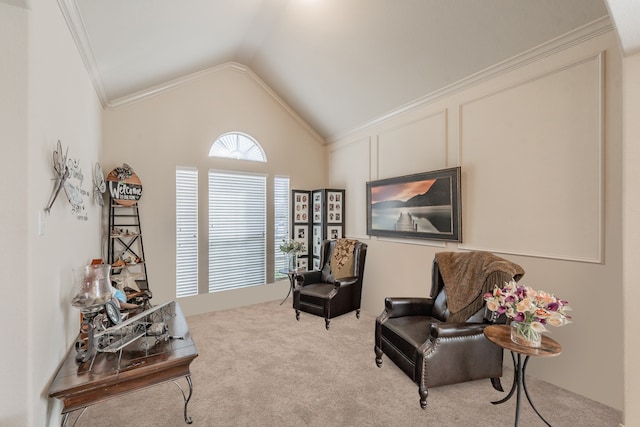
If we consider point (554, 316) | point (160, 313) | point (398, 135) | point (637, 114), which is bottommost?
point (160, 313)

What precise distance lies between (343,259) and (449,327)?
7.05 ft

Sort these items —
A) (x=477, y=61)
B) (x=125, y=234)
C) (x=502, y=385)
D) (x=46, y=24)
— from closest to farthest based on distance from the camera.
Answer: (x=46, y=24) → (x=502, y=385) → (x=477, y=61) → (x=125, y=234)

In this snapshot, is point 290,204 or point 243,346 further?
point 290,204

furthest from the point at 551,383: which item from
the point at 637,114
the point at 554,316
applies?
the point at 637,114

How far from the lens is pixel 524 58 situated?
2715mm

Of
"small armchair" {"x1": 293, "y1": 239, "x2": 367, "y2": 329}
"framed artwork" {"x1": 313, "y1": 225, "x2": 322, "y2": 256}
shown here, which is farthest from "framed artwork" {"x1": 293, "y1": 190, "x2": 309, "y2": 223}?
"small armchair" {"x1": 293, "y1": 239, "x2": 367, "y2": 329}

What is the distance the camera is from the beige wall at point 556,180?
2.25 metres

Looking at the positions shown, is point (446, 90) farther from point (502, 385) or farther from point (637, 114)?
point (502, 385)

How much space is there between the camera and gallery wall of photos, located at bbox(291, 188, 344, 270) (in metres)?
4.98

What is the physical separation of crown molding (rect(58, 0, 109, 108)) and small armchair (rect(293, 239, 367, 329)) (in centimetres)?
334

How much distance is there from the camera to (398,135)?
4.07 metres

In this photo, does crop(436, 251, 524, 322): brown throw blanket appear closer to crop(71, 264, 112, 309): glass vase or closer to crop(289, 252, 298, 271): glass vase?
crop(289, 252, 298, 271): glass vase

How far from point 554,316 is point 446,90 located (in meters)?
2.59

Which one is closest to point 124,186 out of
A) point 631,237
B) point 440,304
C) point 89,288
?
point 89,288
